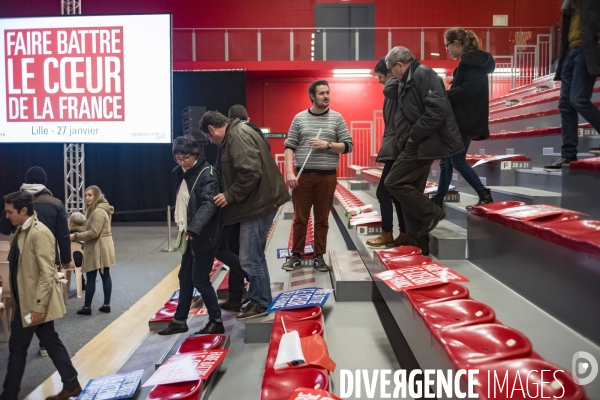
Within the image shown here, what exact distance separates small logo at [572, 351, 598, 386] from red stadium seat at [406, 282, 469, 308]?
1.50 feet

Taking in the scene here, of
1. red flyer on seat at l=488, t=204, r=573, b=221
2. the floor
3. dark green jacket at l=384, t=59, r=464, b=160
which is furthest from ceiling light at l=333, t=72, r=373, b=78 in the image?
red flyer on seat at l=488, t=204, r=573, b=221

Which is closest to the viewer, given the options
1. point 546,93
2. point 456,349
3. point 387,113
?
point 456,349

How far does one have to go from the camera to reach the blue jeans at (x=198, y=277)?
307 cm

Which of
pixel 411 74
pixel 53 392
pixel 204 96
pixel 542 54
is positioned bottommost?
pixel 53 392

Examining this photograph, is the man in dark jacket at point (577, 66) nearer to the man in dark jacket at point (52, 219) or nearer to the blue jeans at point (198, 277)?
the blue jeans at point (198, 277)

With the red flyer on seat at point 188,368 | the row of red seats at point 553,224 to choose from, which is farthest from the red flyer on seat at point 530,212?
the red flyer on seat at point 188,368

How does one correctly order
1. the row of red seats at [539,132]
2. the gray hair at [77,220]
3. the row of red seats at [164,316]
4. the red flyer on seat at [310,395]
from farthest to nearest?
the gray hair at [77,220]
the row of red seats at [539,132]
the row of red seats at [164,316]
the red flyer on seat at [310,395]

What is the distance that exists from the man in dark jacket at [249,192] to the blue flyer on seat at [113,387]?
646 millimetres

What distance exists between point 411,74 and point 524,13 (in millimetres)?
Answer: 11848

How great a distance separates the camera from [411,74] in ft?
9.49

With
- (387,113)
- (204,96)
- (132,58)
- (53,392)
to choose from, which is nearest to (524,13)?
(204,96)

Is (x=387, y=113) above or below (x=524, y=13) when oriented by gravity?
below

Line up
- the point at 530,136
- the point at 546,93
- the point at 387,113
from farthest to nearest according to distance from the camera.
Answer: the point at 546,93, the point at 530,136, the point at 387,113

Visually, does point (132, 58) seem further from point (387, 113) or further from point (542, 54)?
point (542, 54)
